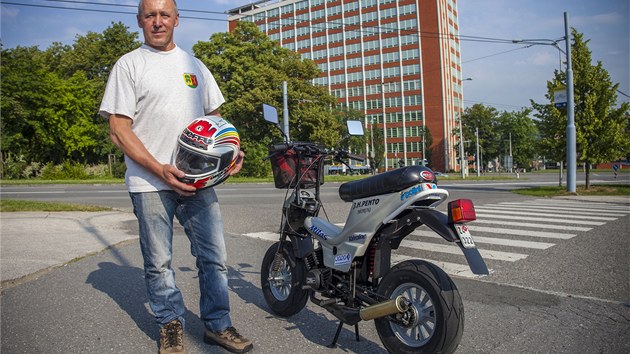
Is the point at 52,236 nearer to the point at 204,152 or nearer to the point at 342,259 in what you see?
the point at 204,152

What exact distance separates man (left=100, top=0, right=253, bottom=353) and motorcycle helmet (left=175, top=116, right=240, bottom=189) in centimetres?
8

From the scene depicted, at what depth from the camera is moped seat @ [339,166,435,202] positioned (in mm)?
2768

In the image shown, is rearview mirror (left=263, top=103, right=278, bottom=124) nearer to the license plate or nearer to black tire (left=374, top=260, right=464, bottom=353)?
black tire (left=374, top=260, right=464, bottom=353)

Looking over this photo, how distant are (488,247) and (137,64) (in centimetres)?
572

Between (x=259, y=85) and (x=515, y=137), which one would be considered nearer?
(x=259, y=85)

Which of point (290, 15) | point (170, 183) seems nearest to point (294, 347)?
point (170, 183)

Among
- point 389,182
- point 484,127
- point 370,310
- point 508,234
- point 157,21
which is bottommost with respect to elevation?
point 508,234

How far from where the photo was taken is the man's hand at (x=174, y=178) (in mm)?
2830

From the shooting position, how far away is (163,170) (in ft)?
9.33

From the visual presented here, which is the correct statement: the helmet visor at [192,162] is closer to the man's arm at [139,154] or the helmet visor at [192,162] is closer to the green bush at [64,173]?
the man's arm at [139,154]

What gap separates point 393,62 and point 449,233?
95225mm

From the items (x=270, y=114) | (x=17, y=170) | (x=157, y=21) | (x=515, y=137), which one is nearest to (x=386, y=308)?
(x=270, y=114)

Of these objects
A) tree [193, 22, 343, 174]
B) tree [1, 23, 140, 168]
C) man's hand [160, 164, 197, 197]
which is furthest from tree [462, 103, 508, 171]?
man's hand [160, 164, 197, 197]

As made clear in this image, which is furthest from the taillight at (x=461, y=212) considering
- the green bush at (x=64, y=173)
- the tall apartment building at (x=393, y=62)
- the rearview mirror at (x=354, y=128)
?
the tall apartment building at (x=393, y=62)
